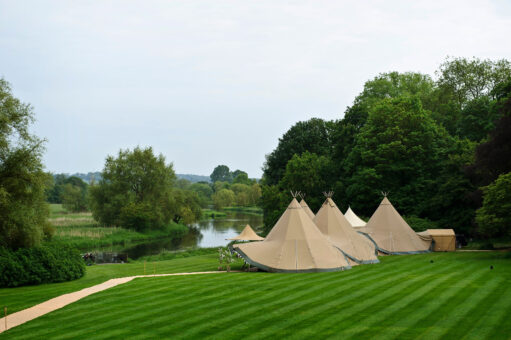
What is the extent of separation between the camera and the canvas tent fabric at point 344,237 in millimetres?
27828

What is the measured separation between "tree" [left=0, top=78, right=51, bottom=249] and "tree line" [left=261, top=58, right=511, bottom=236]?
24.3 m

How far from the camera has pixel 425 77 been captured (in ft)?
244

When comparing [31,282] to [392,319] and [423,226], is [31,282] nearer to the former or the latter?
[392,319]

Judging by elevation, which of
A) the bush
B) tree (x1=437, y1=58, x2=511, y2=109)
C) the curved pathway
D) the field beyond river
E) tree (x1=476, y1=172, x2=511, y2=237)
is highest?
tree (x1=437, y1=58, x2=511, y2=109)

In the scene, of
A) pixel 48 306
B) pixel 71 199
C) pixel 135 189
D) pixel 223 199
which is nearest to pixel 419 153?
→ pixel 48 306

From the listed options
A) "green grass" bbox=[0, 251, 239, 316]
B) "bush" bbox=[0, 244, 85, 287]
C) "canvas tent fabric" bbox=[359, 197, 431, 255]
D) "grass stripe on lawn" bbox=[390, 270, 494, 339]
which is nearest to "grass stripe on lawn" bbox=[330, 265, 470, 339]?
"grass stripe on lawn" bbox=[390, 270, 494, 339]

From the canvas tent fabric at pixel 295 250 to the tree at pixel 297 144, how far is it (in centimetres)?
4251

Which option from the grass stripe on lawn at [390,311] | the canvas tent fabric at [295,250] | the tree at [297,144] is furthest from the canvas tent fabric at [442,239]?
the tree at [297,144]

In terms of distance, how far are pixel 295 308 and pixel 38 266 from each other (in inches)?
526

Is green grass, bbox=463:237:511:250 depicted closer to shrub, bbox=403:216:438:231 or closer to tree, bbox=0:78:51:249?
shrub, bbox=403:216:438:231

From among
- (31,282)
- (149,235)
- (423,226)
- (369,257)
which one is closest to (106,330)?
(31,282)

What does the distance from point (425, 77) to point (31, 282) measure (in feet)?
223

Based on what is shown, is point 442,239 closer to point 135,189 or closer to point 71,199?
point 135,189

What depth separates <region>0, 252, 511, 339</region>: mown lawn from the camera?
41.2ft
